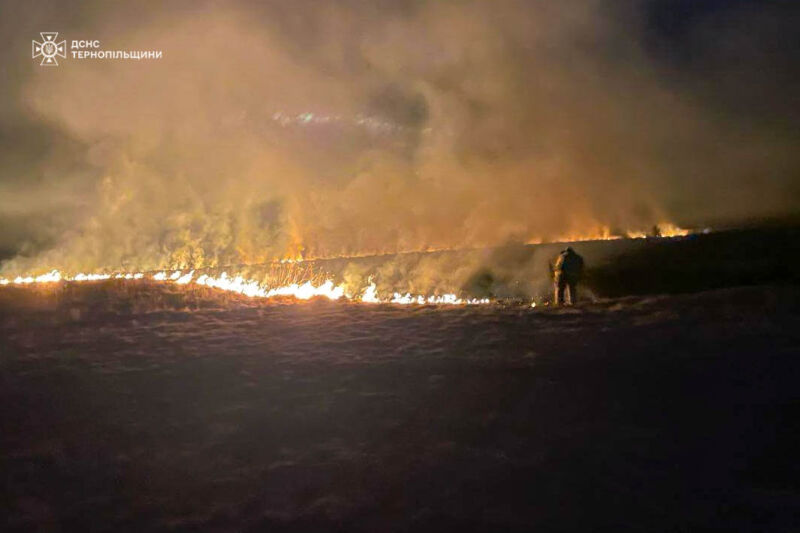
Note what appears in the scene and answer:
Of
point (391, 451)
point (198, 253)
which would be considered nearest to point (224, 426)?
point (391, 451)

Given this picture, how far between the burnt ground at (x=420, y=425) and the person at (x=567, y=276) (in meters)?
0.96

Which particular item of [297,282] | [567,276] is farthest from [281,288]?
[567,276]

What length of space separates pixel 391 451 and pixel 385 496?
73 cm

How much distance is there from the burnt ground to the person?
3.14ft

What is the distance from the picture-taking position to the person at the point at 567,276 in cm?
1096

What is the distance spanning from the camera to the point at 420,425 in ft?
18.7

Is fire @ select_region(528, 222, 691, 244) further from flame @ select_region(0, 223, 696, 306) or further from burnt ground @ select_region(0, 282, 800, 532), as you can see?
burnt ground @ select_region(0, 282, 800, 532)

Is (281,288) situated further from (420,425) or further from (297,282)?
(420,425)

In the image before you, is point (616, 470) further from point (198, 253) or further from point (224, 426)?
point (198, 253)

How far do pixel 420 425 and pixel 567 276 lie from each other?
20.9ft

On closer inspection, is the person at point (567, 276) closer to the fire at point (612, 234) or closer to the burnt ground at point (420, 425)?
the burnt ground at point (420, 425)

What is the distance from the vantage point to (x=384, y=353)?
820cm

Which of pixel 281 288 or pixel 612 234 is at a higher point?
pixel 612 234

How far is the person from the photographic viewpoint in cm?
1096
